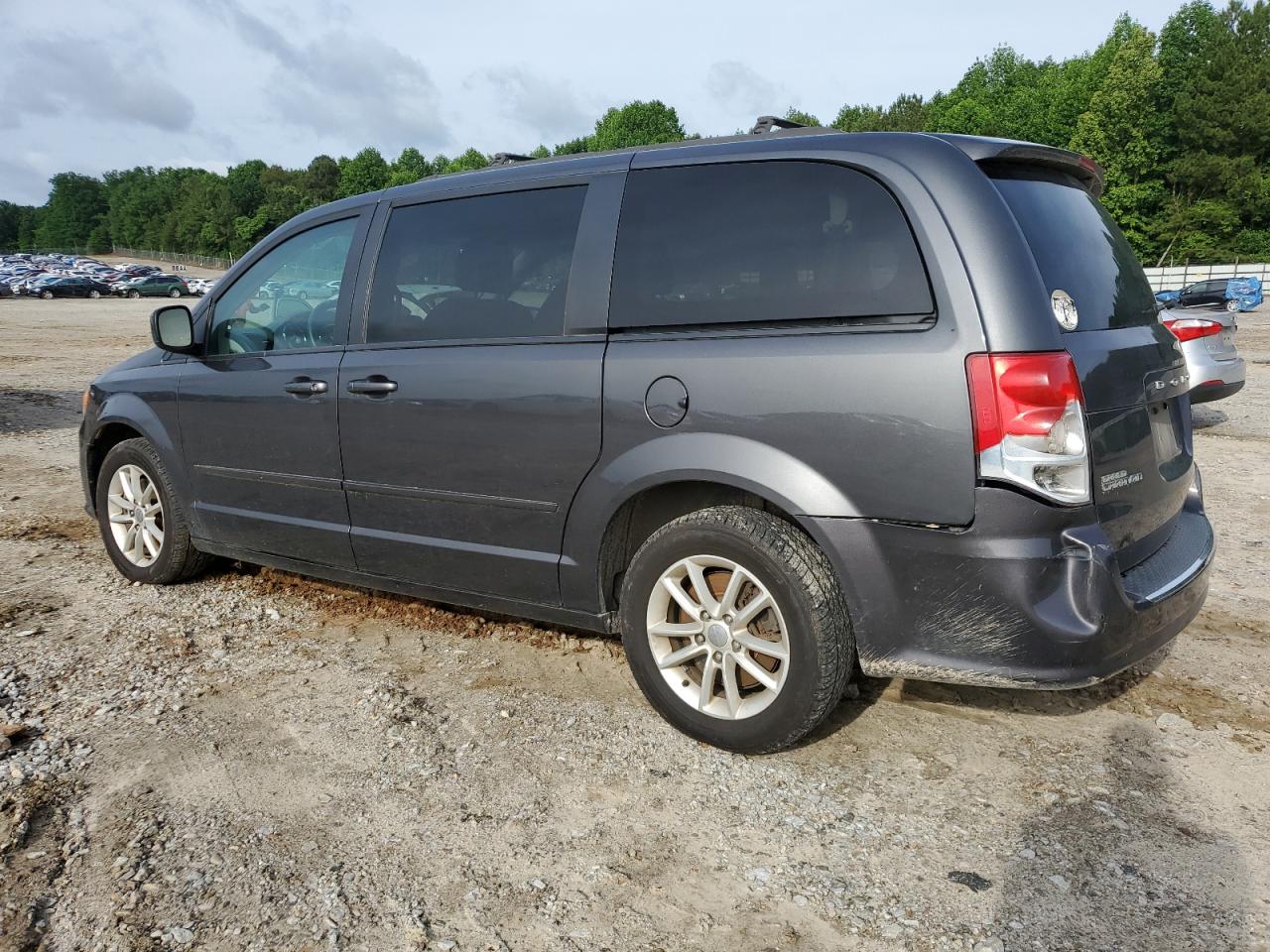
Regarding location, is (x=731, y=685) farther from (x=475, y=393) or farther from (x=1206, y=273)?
(x=1206, y=273)

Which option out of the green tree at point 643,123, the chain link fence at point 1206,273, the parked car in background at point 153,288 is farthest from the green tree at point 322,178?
the chain link fence at point 1206,273

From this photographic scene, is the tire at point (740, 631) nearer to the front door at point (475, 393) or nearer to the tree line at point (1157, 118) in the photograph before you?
the front door at point (475, 393)

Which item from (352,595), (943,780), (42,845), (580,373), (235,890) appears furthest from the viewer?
(352,595)

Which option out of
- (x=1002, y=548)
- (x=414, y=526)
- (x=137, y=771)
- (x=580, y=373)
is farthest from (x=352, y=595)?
(x=1002, y=548)

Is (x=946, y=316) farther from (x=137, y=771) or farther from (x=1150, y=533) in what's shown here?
(x=137, y=771)

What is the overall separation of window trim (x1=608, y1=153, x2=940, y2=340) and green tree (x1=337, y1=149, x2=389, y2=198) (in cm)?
13154

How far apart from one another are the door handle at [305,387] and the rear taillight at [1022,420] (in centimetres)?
269

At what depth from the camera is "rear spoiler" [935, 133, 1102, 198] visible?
3176 millimetres

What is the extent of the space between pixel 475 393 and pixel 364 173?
5437 inches

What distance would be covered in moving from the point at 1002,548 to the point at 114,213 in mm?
186146

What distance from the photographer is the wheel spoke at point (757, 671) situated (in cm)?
330

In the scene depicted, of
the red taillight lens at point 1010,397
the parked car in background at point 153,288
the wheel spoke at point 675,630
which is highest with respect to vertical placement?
the red taillight lens at point 1010,397

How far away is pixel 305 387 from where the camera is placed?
4.41 meters

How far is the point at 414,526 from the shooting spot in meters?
4.18
